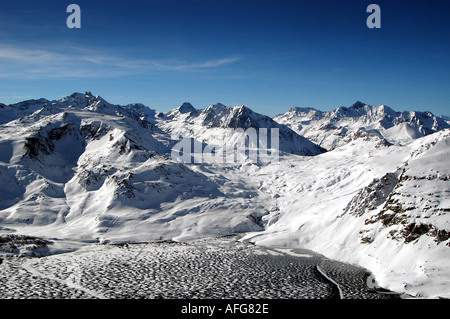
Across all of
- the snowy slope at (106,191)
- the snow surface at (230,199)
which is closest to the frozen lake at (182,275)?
the snow surface at (230,199)

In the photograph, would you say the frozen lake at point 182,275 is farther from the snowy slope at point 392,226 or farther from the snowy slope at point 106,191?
the snowy slope at point 106,191

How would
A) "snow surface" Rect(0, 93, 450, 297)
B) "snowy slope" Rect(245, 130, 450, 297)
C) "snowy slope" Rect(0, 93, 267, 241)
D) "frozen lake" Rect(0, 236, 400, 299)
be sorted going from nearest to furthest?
"frozen lake" Rect(0, 236, 400, 299) → "snowy slope" Rect(245, 130, 450, 297) → "snow surface" Rect(0, 93, 450, 297) → "snowy slope" Rect(0, 93, 267, 241)

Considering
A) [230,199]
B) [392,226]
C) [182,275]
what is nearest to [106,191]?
[230,199]

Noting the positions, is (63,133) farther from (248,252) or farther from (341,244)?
(341,244)

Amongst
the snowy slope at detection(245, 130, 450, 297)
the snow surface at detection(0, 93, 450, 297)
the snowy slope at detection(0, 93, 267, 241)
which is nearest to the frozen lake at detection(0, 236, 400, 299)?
the snowy slope at detection(245, 130, 450, 297)

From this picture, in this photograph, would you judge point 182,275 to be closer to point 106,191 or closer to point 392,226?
point 392,226

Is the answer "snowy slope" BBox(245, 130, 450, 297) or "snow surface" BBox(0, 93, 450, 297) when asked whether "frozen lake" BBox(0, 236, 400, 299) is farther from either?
"snow surface" BBox(0, 93, 450, 297)
